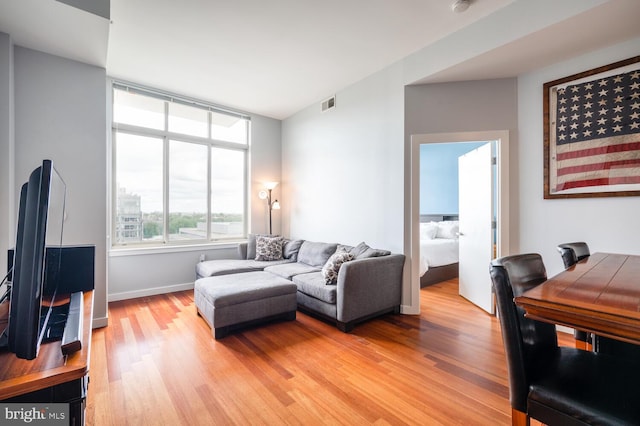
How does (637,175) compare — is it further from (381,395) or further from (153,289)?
(153,289)

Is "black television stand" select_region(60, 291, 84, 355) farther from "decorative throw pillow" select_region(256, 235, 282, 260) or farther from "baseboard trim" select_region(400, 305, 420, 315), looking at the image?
"baseboard trim" select_region(400, 305, 420, 315)

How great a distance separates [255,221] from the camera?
16.6 ft

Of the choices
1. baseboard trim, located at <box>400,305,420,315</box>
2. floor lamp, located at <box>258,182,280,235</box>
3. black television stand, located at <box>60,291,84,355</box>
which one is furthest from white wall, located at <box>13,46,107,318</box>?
baseboard trim, located at <box>400,305,420,315</box>

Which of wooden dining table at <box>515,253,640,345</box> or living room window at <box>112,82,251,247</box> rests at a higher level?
living room window at <box>112,82,251,247</box>

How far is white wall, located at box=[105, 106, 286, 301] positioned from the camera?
3.78 meters

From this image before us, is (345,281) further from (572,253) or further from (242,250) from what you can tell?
(242,250)

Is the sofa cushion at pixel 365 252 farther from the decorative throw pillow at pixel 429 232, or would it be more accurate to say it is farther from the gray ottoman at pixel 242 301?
the decorative throw pillow at pixel 429 232

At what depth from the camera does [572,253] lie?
1789 mm

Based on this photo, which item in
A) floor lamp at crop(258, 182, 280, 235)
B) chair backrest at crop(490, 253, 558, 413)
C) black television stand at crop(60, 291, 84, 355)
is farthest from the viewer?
floor lamp at crop(258, 182, 280, 235)

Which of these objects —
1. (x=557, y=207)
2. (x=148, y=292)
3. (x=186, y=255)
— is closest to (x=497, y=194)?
(x=557, y=207)

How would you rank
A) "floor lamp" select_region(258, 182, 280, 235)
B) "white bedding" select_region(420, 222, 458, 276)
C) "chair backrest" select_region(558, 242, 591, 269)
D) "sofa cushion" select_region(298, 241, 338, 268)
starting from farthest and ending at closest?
"floor lamp" select_region(258, 182, 280, 235)
"white bedding" select_region(420, 222, 458, 276)
"sofa cushion" select_region(298, 241, 338, 268)
"chair backrest" select_region(558, 242, 591, 269)

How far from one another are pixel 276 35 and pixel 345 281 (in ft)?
8.22

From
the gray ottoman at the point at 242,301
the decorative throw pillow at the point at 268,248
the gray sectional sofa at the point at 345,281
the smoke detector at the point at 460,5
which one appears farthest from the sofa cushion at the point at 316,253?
the smoke detector at the point at 460,5

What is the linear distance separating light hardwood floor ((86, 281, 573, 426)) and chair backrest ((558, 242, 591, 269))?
0.92 m
